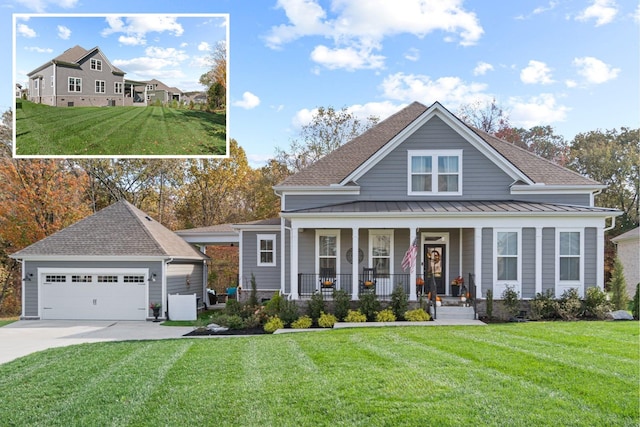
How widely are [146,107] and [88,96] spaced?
776mm

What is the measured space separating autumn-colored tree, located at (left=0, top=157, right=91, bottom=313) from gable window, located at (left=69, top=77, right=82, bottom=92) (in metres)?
24.5

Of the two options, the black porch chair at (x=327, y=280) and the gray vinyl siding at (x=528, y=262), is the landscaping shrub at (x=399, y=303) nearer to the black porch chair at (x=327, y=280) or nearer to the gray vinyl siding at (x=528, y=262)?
the black porch chair at (x=327, y=280)

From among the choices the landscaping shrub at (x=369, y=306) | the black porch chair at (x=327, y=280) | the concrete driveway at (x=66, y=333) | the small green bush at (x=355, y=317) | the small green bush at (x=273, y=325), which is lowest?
the concrete driveway at (x=66, y=333)

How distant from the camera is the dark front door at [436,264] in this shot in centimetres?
1938

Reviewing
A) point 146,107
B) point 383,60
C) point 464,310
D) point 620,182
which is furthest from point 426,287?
point 620,182

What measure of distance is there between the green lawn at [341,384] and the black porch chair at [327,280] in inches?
241

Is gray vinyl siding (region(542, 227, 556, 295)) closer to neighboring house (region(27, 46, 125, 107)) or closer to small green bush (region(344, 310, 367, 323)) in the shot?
small green bush (region(344, 310, 367, 323))

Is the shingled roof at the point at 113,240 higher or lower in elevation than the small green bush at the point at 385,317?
higher

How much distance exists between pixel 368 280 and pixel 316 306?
253 centimetres

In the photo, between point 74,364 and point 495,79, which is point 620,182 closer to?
point 495,79

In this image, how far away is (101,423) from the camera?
7020 mm

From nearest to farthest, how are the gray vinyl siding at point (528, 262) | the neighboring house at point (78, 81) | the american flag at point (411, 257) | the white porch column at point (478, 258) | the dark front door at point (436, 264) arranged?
the neighboring house at point (78, 81) → the american flag at point (411, 257) → the white porch column at point (478, 258) → the gray vinyl siding at point (528, 262) → the dark front door at point (436, 264)

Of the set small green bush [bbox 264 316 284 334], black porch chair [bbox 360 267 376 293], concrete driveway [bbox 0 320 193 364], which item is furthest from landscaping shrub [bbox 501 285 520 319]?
concrete driveway [bbox 0 320 193 364]

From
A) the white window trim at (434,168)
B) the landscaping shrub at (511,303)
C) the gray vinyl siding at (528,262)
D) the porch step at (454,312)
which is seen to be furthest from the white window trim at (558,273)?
the white window trim at (434,168)
